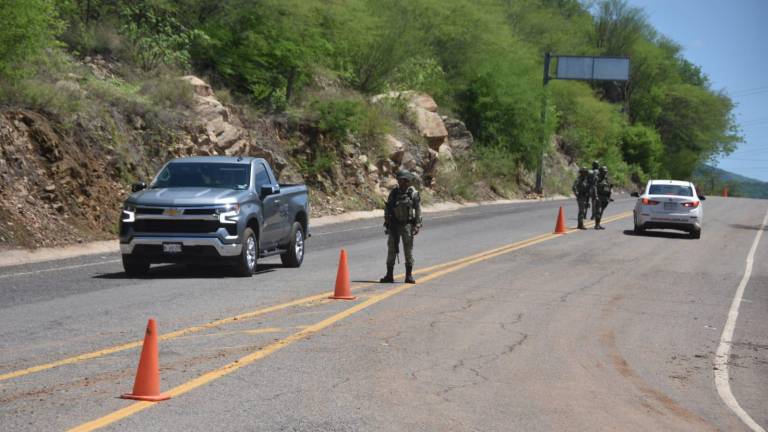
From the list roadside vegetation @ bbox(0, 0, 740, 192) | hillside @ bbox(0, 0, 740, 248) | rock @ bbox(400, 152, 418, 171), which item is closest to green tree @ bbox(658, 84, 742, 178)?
roadside vegetation @ bbox(0, 0, 740, 192)

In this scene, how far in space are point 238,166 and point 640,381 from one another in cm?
1010

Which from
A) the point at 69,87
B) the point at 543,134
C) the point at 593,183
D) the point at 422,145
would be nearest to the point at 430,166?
the point at 422,145

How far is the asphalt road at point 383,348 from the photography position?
7848mm

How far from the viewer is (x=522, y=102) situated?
6219cm

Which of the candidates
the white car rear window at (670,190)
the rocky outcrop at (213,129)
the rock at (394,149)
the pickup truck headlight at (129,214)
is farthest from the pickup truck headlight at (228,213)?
the rock at (394,149)

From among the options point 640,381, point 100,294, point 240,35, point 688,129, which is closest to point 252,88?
point 240,35

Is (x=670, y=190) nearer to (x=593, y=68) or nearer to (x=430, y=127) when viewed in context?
(x=430, y=127)

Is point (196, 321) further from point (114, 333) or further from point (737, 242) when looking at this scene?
point (737, 242)

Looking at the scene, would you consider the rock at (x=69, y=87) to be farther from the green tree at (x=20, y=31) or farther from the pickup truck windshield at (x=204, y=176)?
the pickup truck windshield at (x=204, y=176)

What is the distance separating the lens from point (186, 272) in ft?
59.5

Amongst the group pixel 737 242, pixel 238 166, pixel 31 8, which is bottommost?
pixel 737 242

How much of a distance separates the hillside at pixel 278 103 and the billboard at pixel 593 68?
208 cm

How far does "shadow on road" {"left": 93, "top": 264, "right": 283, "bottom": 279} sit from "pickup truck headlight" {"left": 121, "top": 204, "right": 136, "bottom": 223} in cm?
92

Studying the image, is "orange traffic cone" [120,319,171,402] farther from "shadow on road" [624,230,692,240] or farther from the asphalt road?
"shadow on road" [624,230,692,240]
